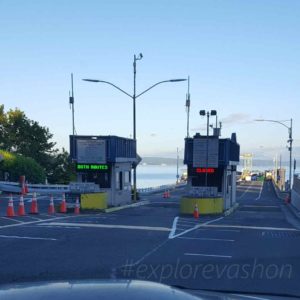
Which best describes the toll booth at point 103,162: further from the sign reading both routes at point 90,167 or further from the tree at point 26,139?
the tree at point 26,139

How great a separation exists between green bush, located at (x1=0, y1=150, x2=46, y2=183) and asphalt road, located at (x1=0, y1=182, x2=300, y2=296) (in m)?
27.3

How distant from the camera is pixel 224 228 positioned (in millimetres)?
17875

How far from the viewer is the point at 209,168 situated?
2859cm

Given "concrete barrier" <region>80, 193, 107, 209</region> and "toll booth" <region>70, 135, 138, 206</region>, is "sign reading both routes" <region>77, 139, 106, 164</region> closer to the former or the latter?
"toll booth" <region>70, 135, 138, 206</region>

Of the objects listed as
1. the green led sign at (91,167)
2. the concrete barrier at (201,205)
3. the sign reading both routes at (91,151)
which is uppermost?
the sign reading both routes at (91,151)

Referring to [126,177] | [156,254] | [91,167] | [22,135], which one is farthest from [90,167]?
[22,135]

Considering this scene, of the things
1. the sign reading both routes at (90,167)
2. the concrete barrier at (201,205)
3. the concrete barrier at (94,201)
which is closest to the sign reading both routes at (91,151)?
the sign reading both routes at (90,167)

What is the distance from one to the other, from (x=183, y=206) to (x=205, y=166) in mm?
3789

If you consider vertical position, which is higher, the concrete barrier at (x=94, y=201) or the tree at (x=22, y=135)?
the tree at (x=22, y=135)

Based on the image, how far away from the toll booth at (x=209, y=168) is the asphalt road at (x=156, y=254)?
8795mm

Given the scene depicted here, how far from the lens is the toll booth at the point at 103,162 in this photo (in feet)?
93.5

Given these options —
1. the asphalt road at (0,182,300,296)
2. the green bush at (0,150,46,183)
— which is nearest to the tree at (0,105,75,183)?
the green bush at (0,150,46,183)

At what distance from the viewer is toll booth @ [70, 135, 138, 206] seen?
28.5 m

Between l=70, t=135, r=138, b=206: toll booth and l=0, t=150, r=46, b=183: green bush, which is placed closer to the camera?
l=70, t=135, r=138, b=206: toll booth
